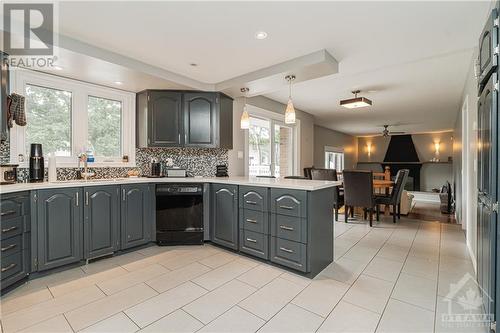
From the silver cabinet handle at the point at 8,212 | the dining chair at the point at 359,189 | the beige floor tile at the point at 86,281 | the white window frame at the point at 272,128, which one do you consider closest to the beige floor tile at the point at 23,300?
the beige floor tile at the point at 86,281

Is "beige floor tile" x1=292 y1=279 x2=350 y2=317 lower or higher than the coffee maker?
lower

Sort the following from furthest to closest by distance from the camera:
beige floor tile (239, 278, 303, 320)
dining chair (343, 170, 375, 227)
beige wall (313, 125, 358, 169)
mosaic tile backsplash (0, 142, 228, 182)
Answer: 1. beige wall (313, 125, 358, 169)
2. dining chair (343, 170, 375, 227)
3. mosaic tile backsplash (0, 142, 228, 182)
4. beige floor tile (239, 278, 303, 320)

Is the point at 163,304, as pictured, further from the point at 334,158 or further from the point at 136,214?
the point at 334,158

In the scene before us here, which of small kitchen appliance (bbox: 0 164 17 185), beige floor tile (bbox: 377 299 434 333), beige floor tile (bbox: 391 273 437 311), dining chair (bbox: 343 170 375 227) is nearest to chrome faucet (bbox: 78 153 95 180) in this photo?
small kitchen appliance (bbox: 0 164 17 185)

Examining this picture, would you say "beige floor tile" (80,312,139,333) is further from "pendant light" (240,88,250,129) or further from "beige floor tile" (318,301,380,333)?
"pendant light" (240,88,250,129)

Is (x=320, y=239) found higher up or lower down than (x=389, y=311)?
higher up

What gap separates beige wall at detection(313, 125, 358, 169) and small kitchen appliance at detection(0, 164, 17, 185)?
672 centimetres

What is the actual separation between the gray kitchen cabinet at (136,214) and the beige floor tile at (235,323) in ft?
6.10

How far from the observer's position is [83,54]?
2.48 meters

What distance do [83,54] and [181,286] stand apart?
8.19ft

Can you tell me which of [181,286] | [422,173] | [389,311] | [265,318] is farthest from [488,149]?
[422,173]

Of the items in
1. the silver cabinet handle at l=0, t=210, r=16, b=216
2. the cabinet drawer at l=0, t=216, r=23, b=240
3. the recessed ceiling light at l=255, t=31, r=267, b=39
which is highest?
the recessed ceiling light at l=255, t=31, r=267, b=39

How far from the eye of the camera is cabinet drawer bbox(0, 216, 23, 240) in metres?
2.12

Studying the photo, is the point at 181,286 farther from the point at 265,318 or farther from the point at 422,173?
the point at 422,173
